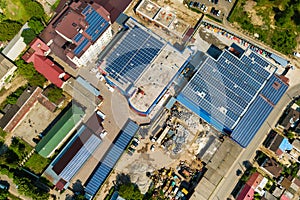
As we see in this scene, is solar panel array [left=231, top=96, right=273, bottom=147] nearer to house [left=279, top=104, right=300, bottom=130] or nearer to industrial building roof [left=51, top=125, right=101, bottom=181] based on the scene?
house [left=279, top=104, right=300, bottom=130]

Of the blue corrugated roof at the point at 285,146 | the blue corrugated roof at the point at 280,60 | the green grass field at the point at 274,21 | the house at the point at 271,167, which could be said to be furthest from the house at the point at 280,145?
the green grass field at the point at 274,21

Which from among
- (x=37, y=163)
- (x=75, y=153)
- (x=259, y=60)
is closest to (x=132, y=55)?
(x=75, y=153)

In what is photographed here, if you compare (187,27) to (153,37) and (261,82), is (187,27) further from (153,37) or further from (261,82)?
(261,82)

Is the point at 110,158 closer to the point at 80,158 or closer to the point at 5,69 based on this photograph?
the point at 80,158

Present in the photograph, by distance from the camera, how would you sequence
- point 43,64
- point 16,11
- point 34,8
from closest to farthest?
point 43,64, point 34,8, point 16,11

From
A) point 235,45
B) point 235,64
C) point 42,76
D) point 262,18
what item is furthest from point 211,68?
point 42,76

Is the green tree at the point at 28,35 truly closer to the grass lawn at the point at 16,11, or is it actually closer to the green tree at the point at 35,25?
the green tree at the point at 35,25
